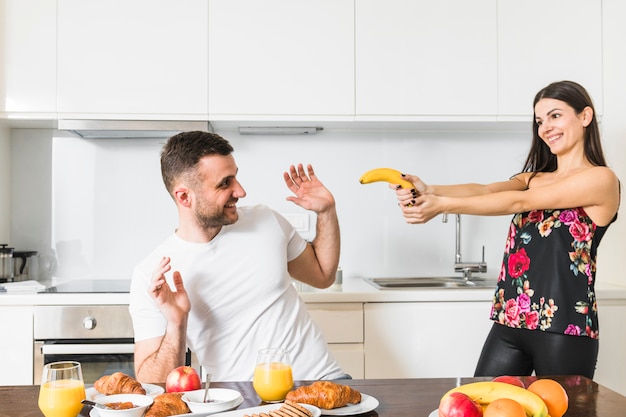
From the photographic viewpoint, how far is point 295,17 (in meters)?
2.88

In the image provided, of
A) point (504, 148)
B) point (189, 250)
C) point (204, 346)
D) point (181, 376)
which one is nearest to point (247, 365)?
point (204, 346)

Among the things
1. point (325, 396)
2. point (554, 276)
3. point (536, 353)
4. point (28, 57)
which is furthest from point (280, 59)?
point (325, 396)

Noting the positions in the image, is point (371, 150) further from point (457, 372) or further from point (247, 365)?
point (247, 365)

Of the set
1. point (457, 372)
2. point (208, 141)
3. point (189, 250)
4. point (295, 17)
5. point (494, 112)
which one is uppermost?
point (295, 17)

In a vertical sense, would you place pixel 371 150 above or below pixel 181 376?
above

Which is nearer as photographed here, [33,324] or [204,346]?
[204,346]

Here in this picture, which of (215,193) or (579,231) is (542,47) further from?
(215,193)

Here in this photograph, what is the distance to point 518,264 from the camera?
2.13 metres

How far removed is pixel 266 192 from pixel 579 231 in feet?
5.17

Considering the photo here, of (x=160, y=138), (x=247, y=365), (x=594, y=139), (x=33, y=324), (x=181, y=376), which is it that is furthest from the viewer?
(x=160, y=138)

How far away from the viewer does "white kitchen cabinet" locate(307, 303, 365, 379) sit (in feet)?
8.69

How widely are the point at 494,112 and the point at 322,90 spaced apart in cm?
77

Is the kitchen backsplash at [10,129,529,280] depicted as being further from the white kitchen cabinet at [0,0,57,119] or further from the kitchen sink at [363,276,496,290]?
the white kitchen cabinet at [0,0,57,119]

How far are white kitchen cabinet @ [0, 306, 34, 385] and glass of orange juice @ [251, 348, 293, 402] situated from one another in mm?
1597
